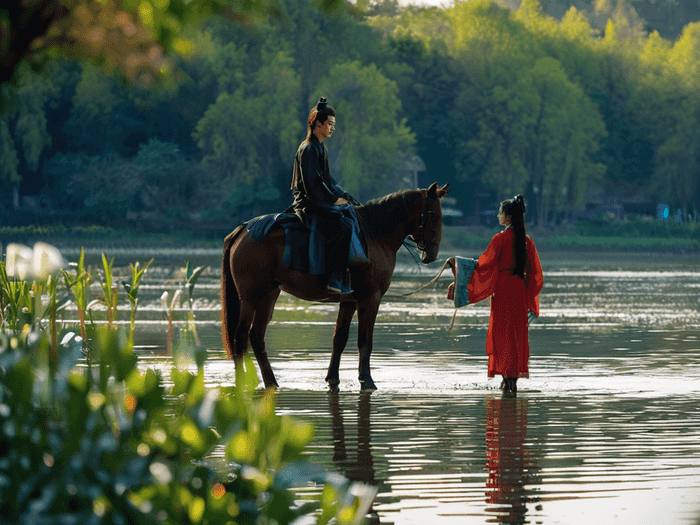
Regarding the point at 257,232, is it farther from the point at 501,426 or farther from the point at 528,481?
the point at 528,481

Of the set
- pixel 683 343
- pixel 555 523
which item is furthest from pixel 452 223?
pixel 555 523

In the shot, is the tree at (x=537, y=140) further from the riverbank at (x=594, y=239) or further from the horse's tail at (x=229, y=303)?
the horse's tail at (x=229, y=303)

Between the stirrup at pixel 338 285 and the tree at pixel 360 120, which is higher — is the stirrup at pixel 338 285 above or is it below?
below

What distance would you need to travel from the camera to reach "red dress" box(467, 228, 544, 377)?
34.3 feet

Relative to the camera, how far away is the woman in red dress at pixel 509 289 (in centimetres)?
1045

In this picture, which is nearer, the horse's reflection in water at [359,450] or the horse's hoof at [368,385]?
the horse's reflection in water at [359,450]

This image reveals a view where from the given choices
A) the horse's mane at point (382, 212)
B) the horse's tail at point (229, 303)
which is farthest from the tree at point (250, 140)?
the horse's mane at point (382, 212)

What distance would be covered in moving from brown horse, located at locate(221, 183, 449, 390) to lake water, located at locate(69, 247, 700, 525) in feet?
1.31

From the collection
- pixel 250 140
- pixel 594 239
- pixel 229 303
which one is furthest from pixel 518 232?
pixel 594 239

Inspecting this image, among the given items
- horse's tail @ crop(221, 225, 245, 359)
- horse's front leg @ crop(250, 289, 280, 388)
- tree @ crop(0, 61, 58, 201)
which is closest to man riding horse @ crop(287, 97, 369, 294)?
horse's front leg @ crop(250, 289, 280, 388)

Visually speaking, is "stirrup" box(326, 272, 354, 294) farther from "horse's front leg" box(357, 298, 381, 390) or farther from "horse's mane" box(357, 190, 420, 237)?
"horse's mane" box(357, 190, 420, 237)

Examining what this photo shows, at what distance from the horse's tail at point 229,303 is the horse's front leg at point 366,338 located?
1100 mm

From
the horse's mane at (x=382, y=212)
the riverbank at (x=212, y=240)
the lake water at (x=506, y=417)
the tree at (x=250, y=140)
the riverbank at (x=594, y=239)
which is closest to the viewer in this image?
the lake water at (x=506, y=417)

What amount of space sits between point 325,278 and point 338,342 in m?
0.62
